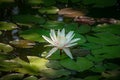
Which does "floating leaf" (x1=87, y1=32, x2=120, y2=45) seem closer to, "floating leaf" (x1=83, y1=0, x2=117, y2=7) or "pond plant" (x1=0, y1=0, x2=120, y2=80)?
"pond plant" (x1=0, y1=0, x2=120, y2=80)

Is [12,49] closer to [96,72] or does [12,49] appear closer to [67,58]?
[67,58]

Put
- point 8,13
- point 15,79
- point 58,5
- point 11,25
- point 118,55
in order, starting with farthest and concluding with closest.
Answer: point 58,5 → point 8,13 → point 11,25 → point 118,55 → point 15,79

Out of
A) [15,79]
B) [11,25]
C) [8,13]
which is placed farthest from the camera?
[8,13]

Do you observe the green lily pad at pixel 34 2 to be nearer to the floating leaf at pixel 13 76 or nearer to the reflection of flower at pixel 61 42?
the reflection of flower at pixel 61 42

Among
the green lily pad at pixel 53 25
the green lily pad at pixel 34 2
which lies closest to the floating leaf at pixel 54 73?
the green lily pad at pixel 53 25

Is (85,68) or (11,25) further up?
(11,25)

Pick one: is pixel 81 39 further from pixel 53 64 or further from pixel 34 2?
pixel 34 2

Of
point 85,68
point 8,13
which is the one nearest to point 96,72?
point 85,68
